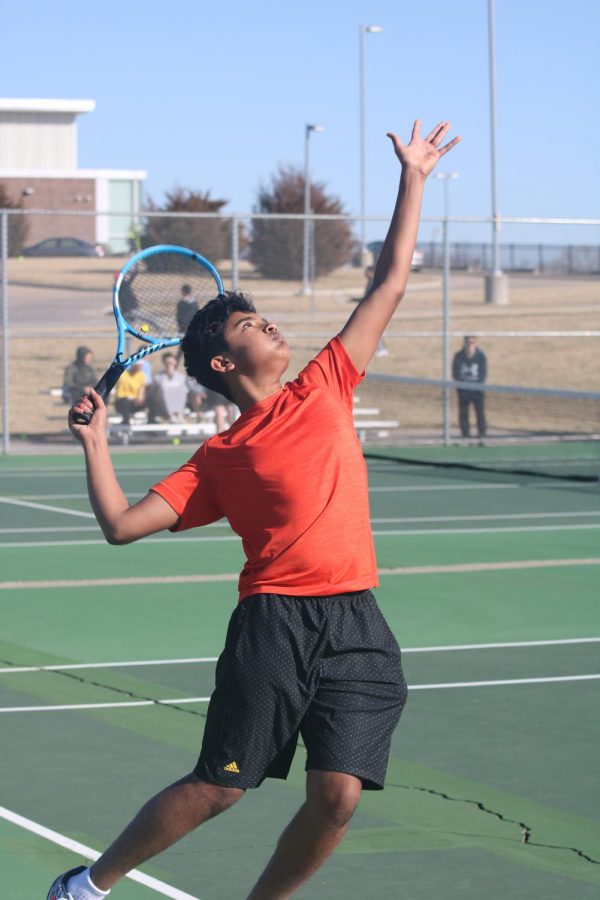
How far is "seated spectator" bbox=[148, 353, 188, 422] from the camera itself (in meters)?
22.7

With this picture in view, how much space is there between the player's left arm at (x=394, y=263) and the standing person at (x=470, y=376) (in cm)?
1874

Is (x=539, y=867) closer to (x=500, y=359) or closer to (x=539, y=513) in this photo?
(x=539, y=513)

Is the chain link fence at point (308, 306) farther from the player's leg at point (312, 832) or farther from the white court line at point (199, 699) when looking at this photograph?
the player's leg at point (312, 832)

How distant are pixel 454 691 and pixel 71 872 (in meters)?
3.92

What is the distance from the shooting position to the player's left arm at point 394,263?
4863 millimetres

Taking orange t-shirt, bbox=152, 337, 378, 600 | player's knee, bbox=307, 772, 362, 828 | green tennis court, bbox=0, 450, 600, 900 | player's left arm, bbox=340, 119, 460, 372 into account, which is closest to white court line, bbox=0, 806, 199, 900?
green tennis court, bbox=0, 450, 600, 900

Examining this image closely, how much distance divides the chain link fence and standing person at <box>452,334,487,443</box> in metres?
1.65

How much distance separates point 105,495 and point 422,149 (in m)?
1.40

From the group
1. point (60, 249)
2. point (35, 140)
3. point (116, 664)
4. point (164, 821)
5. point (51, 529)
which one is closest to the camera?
point (164, 821)

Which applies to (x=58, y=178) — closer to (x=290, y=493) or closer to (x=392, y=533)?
(x=392, y=533)

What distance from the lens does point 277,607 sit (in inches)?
177

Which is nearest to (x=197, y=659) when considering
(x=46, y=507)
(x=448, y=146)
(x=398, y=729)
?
(x=398, y=729)

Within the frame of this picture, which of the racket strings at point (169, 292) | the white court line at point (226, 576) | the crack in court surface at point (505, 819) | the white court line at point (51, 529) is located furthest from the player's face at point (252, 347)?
the racket strings at point (169, 292)

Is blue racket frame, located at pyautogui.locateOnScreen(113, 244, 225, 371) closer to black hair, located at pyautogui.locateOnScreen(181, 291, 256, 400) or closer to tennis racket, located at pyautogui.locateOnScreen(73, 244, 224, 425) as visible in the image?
black hair, located at pyautogui.locateOnScreen(181, 291, 256, 400)
